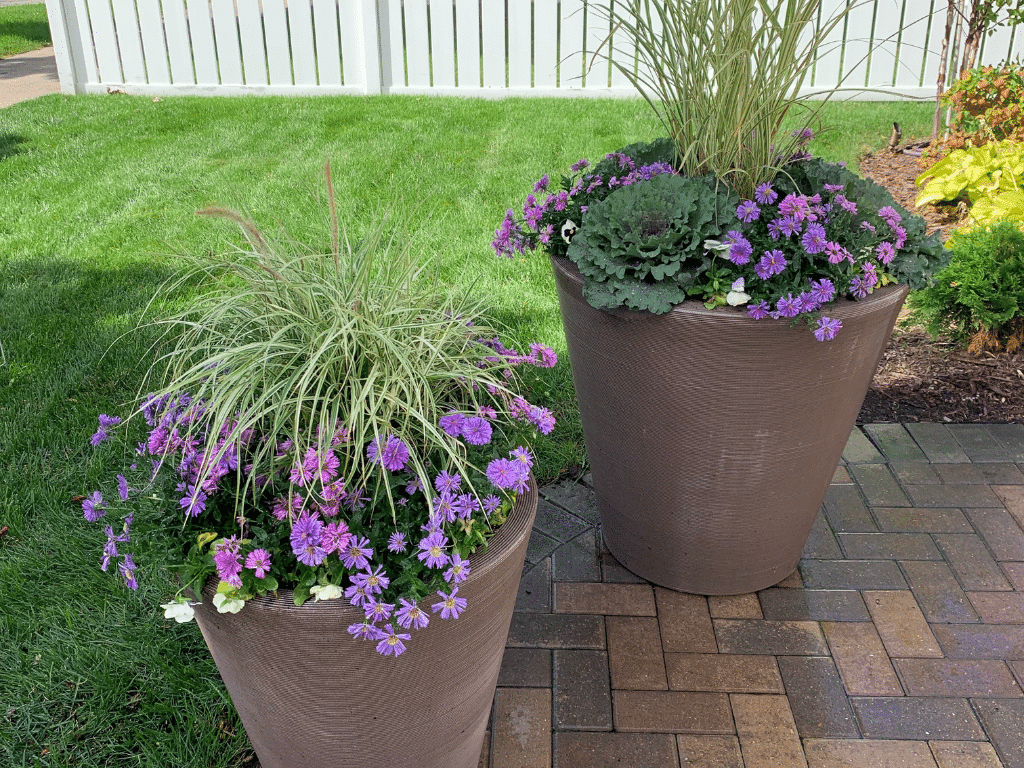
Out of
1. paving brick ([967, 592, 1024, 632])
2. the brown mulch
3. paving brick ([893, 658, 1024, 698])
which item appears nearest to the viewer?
paving brick ([893, 658, 1024, 698])

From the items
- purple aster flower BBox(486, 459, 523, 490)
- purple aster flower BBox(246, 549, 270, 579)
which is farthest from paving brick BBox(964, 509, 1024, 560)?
purple aster flower BBox(246, 549, 270, 579)

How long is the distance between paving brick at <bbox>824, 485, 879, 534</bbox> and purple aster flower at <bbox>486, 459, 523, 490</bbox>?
147 cm

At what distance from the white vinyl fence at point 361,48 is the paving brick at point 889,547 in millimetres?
5817

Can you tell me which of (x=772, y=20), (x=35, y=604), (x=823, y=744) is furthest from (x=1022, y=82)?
(x=35, y=604)

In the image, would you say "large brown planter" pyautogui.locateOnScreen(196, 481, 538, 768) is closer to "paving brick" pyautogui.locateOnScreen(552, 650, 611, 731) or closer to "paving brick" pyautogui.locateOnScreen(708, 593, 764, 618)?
"paving brick" pyautogui.locateOnScreen(552, 650, 611, 731)

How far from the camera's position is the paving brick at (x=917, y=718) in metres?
1.86

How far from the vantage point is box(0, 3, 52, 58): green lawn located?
10539 mm

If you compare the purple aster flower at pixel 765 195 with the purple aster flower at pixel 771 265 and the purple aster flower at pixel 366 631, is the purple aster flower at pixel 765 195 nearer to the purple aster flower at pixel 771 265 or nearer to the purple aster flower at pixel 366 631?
the purple aster flower at pixel 771 265

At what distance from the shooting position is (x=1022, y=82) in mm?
4637

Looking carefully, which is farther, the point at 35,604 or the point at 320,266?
the point at 35,604

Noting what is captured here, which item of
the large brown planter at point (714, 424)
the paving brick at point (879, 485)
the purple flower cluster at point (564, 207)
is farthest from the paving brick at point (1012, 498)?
the purple flower cluster at point (564, 207)

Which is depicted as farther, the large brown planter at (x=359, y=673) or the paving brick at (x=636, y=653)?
the paving brick at (x=636, y=653)

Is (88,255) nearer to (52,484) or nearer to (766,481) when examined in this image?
(52,484)

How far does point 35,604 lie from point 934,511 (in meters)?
2.55
